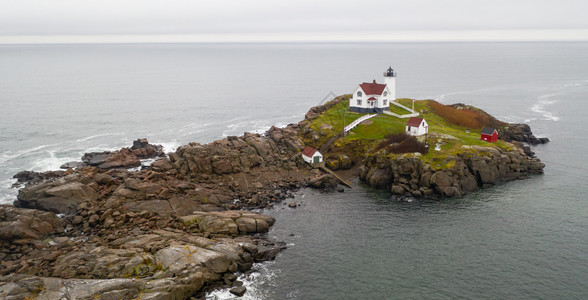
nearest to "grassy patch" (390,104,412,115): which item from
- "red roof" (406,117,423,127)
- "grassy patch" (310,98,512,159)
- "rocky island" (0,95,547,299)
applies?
"grassy patch" (310,98,512,159)

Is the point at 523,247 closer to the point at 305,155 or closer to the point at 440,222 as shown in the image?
the point at 440,222

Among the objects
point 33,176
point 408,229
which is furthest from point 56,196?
point 408,229

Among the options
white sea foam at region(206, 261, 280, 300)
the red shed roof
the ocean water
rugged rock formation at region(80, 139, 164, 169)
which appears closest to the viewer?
white sea foam at region(206, 261, 280, 300)

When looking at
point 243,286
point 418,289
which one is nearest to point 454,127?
point 418,289

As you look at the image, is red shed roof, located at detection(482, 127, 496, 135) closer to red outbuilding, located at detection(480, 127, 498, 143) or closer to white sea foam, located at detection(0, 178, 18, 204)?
red outbuilding, located at detection(480, 127, 498, 143)

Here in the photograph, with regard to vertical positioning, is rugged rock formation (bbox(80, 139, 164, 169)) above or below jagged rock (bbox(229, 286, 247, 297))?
above

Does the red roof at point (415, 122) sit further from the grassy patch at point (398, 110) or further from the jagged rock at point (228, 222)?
the jagged rock at point (228, 222)

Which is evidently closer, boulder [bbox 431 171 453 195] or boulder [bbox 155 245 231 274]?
boulder [bbox 155 245 231 274]
